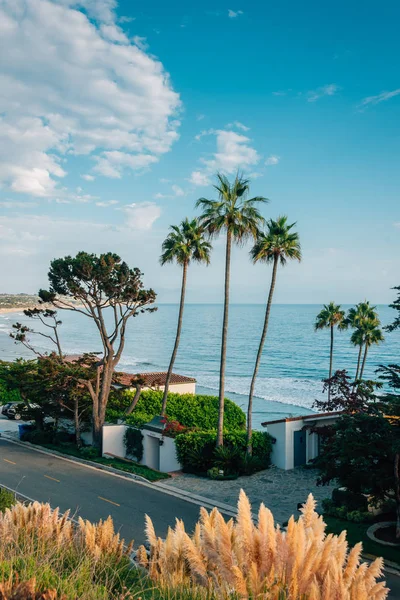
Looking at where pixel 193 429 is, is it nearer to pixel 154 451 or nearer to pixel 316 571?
pixel 154 451

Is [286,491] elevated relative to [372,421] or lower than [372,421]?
lower

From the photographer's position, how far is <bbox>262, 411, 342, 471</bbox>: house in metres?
28.3

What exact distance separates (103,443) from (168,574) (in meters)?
26.9

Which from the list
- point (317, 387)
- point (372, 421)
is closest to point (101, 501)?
point (372, 421)

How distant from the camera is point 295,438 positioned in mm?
28625

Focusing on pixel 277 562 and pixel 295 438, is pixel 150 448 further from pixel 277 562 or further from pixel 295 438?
pixel 277 562

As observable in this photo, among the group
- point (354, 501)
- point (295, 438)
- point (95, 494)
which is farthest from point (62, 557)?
point (295, 438)

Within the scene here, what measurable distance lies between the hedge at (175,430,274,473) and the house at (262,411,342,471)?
54 cm

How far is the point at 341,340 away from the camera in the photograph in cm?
14338

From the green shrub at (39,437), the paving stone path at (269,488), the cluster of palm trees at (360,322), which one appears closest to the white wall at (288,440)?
the paving stone path at (269,488)

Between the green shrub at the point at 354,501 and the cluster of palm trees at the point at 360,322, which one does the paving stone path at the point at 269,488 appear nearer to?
the green shrub at the point at 354,501

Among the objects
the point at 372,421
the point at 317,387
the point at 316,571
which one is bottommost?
the point at 317,387

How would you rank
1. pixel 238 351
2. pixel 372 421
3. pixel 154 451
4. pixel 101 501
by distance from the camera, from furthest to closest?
pixel 238 351
pixel 154 451
pixel 101 501
pixel 372 421

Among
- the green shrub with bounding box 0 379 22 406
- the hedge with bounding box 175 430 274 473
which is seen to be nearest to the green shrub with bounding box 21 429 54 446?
the hedge with bounding box 175 430 274 473
